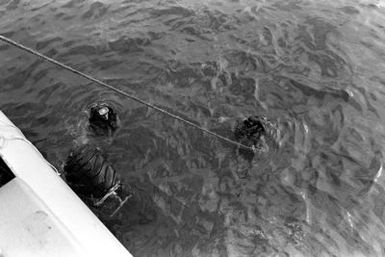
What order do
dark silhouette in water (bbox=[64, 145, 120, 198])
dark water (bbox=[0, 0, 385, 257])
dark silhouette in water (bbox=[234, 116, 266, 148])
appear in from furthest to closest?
1. dark silhouette in water (bbox=[234, 116, 266, 148])
2. dark water (bbox=[0, 0, 385, 257])
3. dark silhouette in water (bbox=[64, 145, 120, 198])

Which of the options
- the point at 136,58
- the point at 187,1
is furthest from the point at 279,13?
the point at 136,58

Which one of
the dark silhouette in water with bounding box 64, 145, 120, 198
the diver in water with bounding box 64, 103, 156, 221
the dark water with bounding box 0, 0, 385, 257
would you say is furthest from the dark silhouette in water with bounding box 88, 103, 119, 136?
the dark silhouette in water with bounding box 64, 145, 120, 198

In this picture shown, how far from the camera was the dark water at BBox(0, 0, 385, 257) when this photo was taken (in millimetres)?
7746

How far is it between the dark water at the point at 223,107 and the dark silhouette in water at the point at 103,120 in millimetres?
245

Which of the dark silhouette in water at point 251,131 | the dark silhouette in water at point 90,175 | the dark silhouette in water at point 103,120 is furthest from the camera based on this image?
the dark silhouette in water at point 103,120

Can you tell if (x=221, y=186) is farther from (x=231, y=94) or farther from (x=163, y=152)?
(x=231, y=94)

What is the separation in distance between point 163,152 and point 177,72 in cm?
283

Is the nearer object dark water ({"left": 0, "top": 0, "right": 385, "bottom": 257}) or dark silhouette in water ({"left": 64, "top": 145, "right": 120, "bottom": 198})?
dark silhouette in water ({"left": 64, "top": 145, "right": 120, "bottom": 198})

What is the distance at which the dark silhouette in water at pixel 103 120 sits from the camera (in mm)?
9023

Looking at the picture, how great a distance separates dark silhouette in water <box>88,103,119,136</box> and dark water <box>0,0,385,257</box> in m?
0.24

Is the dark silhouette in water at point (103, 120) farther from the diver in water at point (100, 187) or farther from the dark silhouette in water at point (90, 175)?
the dark silhouette in water at point (90, 175)

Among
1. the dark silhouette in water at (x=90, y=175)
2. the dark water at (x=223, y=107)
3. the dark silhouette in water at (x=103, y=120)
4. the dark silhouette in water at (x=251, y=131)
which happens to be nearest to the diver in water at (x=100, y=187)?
the dark silhouette in water at (x=90, y=175)

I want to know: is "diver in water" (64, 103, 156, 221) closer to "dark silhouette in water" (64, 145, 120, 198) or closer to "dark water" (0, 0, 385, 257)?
"dark silhouette in water" (64, 145, 120, 198)

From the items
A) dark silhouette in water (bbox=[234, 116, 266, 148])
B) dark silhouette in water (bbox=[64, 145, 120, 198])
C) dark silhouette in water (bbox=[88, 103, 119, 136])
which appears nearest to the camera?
dark silhouette in water (bbox=[64, 145, 120, 198])
